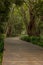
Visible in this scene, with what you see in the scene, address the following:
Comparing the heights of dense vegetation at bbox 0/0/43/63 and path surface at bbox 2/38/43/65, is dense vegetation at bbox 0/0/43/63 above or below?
above

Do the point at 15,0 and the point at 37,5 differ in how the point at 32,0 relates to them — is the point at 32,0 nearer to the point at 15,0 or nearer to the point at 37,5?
the point at 37,5

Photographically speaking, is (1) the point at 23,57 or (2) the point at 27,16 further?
(2) the point at 27,16

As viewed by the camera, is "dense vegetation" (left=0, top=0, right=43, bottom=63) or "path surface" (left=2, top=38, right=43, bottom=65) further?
"dense vegetation" (left=0, top=0, right=43, bottom=63)

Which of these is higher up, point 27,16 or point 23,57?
point 27,16

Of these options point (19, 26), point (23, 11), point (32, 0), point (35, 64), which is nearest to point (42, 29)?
point (23, 11)

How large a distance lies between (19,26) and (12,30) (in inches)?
125

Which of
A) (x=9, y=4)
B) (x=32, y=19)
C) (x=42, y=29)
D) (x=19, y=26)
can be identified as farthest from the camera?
(x=19, y=26)

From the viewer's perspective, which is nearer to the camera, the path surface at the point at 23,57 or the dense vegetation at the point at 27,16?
the path surface at the point at 23,57

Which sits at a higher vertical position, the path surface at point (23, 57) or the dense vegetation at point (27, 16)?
the dense vegetation at point (27, 16)

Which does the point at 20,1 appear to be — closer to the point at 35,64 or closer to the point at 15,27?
the point at 35,64

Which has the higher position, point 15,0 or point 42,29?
point 15,0

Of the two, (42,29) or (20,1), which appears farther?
(42,29)

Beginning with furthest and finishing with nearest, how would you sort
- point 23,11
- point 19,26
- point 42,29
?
1. point 19,26
2. point 42,29
3. point 23,11

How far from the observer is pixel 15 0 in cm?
2166
